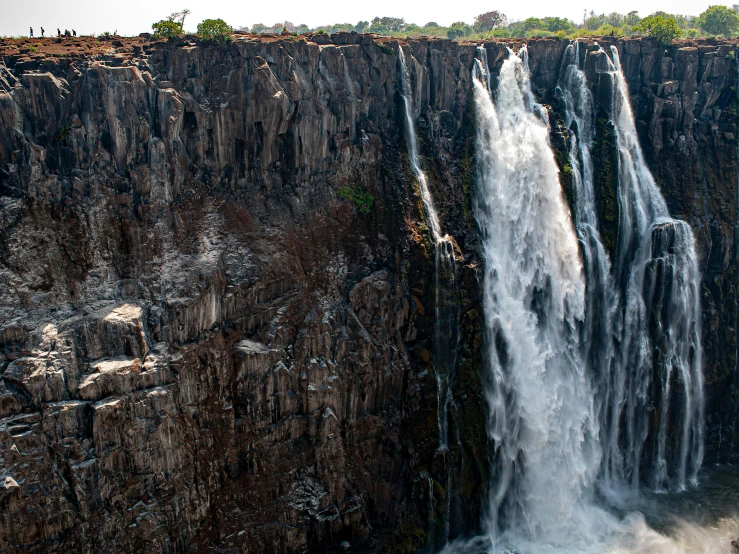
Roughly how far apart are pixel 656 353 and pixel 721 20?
144 feet

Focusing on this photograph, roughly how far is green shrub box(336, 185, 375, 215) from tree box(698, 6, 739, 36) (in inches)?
1977

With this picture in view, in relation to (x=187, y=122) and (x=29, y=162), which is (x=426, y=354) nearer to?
(x=187, y=122)

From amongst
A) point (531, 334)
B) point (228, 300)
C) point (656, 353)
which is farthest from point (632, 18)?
point (228, 300)

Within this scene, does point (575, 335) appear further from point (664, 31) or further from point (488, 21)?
point (488, 21)

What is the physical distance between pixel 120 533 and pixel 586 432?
913 inches

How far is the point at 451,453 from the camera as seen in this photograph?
3162 centimetres

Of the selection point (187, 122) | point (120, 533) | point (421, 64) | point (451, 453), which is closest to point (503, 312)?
point (451, 453)

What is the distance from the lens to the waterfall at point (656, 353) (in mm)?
36781

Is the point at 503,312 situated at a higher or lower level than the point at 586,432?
higher

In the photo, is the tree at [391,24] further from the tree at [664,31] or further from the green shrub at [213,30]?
the green shrub at [213,30]

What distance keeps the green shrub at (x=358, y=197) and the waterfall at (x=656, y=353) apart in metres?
15.0

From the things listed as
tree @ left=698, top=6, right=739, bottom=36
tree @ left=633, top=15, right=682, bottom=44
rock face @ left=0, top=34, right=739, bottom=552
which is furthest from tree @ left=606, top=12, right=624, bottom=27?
rock face @ left=0, top=34, right=739, bottom=552

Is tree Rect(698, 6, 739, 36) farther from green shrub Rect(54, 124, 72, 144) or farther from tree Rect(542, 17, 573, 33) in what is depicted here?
green shrub Rect(54, 124, 72, 144)

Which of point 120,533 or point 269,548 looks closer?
point 120,533
